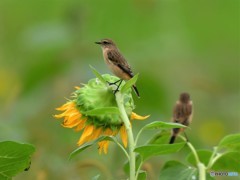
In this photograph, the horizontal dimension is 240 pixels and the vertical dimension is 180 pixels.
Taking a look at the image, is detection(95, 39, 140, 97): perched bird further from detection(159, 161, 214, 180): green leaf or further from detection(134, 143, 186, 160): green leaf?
detection(134, 143, 186, 160): green leaf

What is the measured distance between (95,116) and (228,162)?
1.84ft

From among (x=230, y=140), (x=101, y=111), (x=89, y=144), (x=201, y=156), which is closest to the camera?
(x=101, y=111)

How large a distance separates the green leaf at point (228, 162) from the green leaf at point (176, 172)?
0.58ft

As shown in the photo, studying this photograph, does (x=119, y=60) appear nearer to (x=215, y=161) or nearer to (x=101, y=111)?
(x=215, y=161)

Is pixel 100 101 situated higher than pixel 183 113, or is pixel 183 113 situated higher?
pixel 100 101

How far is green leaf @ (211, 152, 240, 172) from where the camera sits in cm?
316

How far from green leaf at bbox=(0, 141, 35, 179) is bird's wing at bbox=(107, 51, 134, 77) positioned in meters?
1.43

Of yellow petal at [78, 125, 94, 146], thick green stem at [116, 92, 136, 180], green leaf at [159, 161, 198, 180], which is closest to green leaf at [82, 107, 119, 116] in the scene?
thick green stem at [116, 92, 136, 180]

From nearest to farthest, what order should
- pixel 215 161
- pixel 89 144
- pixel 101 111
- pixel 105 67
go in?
pixel 101 111 < pixel 89 144 < pixel 215 161 < pixel 105 67

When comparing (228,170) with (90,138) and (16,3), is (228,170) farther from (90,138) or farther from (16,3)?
(16,3)

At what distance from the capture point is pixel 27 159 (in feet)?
9.25

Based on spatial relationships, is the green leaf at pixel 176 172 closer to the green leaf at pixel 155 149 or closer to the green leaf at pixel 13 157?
the green leaf at pixel 155 149

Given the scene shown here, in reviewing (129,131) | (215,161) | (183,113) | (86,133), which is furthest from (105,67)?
(129,131)

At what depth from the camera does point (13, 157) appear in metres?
2.80
